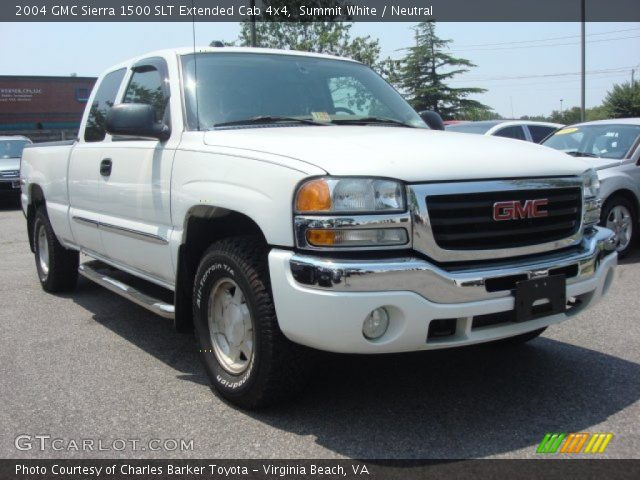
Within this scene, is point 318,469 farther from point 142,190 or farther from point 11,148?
point 11,148

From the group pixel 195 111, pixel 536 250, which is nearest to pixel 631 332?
pixel 536 250

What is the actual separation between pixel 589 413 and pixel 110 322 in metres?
3.60

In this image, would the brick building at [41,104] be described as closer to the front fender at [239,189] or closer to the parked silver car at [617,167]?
the parked silver car at [617,167]

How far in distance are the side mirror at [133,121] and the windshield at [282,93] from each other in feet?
0.73

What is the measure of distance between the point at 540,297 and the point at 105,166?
3.06 metres

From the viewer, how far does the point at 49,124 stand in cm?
4188

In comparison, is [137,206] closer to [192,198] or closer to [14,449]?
[192,198]

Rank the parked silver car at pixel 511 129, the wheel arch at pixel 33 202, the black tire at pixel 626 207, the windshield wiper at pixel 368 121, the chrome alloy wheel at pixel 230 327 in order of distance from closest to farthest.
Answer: the chrome alloy wheel at pixel 230 327
the windshield wiper at pixel 368 121
the wheel arch at pixel 33 202
the black tire at pixel 626 207
the parked silver car at pixel 511 129

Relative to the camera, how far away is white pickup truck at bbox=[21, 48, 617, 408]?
9.17 ft

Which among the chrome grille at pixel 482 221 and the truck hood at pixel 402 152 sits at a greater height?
the truck hood at pixel 402 152

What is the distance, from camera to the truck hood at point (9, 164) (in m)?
15.8

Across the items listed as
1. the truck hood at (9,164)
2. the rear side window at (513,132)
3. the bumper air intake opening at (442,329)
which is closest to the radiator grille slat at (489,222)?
the bumper air intake opening at (442,329)

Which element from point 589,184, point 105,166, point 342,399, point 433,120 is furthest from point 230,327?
point 433,120

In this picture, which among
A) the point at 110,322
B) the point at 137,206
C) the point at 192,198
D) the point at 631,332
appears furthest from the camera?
the point at 110,322
